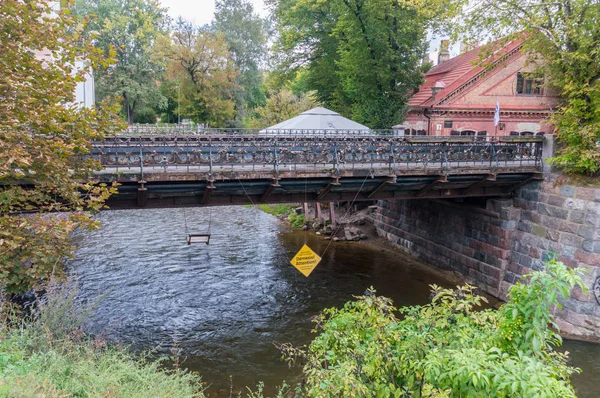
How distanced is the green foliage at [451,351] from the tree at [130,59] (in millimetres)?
39712

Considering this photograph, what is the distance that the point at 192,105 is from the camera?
38.8 meters

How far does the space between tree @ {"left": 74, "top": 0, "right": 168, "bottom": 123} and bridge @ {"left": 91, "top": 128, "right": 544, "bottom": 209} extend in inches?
1244

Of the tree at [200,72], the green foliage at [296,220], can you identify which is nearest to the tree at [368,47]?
the green foliage at [296,220]

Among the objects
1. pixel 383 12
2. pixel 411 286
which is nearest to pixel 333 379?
pixel 411 286

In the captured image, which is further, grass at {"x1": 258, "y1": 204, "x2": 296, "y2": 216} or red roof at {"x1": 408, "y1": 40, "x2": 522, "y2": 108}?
grass at {"x1": 258, "y1": 204, "x2": 296, "y2": 216}

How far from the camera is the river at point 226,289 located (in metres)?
11.7

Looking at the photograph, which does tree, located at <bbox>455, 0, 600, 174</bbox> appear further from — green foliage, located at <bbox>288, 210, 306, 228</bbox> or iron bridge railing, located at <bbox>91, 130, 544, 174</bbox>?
green foliage, located at <bbox>288, 210, 306, 228</bbox>

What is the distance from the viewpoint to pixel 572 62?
49.2 feet

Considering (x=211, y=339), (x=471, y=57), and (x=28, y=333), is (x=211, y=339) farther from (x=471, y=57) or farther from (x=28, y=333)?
(x=471, y=57)

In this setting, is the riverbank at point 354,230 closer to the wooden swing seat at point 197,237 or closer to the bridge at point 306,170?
the bridge at point 306,170

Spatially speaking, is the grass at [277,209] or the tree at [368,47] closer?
the tree at [368,47]

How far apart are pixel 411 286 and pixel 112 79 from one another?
36889 millimetres

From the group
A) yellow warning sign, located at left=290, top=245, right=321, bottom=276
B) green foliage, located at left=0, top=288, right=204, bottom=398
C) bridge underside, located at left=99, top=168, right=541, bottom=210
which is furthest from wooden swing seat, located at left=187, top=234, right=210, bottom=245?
green foliage, located at left=0, top=288, right=204, bottom=398

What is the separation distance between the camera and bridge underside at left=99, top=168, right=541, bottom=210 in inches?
480
